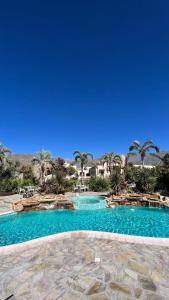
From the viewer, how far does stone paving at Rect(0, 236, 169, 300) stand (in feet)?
11.3

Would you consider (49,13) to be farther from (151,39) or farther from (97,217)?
(97,217)

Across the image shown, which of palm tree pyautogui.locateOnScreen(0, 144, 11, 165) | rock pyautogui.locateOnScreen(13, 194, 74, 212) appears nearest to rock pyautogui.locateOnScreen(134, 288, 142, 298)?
rock pyautogui.locateOnScreen(13, 194, 74, 212)

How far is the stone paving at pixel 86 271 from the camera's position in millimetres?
3452

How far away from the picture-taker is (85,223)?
34.7 feet

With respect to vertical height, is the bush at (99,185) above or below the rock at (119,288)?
above

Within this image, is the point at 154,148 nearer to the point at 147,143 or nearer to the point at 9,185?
the point at 147,143

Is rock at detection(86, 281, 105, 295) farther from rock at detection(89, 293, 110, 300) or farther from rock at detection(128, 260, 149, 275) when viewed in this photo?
rock at detection(128, 260, 149, 275)

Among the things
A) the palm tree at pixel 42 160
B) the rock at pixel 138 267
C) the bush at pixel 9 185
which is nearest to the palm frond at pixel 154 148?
the palm tree at pixel 42 160

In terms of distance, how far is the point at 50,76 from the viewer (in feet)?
61.8

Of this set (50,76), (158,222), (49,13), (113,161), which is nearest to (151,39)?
(49,13)

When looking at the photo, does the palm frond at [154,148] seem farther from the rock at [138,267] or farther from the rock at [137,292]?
the rock at [137,292]

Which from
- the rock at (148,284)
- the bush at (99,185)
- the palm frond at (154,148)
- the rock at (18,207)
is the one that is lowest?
the rock at (18,207)

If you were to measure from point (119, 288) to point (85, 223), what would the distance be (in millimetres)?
7230

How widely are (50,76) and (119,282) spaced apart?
19186 millimetres
